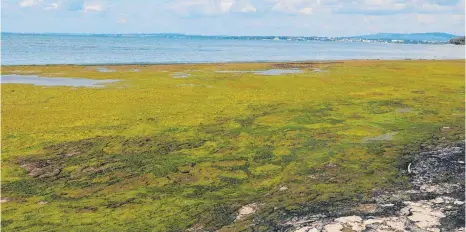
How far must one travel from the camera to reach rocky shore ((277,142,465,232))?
1182 centimetres

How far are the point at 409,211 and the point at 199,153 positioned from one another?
10184 millimetres

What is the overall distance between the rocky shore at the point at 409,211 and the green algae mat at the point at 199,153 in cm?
75

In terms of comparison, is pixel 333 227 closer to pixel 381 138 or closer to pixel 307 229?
pixel 307 229

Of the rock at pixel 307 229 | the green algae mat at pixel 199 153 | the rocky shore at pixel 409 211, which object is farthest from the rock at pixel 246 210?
the rock at pixel 307 229

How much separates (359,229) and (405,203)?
2.84 m

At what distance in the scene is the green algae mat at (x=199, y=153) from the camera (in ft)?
45.4

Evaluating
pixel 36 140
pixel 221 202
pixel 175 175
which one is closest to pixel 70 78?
pixel 36 140

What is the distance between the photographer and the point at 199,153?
20.4 meters

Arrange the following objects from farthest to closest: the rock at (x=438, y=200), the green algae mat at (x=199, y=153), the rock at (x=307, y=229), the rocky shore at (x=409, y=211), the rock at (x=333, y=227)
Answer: the green algae mat at (x=199, y=153)
the rock at (x=438, y=200)
the rocky shore at (x=409, y=211)
the rock at (x=307, y=229)
the rock at (x=333, y=227)

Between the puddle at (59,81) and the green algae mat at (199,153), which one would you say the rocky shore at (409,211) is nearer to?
the green algae mat at (199,153)

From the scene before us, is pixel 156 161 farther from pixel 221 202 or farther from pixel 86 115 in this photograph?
pixel 86 115

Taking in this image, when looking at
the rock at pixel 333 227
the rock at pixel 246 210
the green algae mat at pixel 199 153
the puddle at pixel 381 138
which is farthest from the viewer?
the puddle at pixel 381 138

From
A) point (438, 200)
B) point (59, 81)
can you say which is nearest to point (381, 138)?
point (438, 200)

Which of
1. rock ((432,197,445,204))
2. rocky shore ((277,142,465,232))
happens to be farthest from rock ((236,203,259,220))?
rock ((432,197,445,204))
